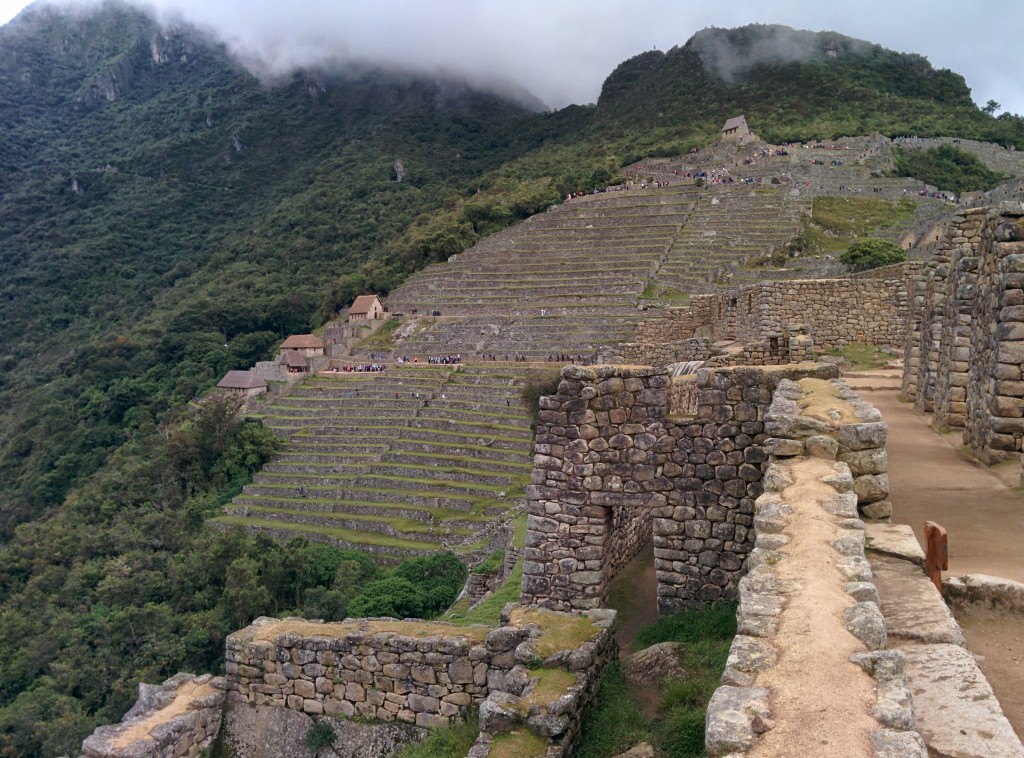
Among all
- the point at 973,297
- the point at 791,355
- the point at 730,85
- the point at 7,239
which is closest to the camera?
the point at 973,297

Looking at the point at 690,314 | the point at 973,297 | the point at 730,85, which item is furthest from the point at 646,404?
the point at 730,85

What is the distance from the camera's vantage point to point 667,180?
205ft

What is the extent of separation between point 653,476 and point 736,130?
74601 mm

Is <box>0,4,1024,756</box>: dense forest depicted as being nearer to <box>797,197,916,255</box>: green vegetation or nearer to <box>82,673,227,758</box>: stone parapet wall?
<box>82,673,227,758</box>: stone parapet wall

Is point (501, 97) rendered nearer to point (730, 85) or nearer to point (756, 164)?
point (730, 85)

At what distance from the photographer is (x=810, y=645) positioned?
8.36 feet

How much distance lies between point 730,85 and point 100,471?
88.4 metres

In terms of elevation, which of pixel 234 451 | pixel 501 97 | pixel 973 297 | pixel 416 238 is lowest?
pixel 234 451

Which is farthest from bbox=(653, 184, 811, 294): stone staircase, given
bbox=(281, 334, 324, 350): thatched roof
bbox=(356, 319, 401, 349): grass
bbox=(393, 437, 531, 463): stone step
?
bbox=(281, 334, 324, 350): thatched roof

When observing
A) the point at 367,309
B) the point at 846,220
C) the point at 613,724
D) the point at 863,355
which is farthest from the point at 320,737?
the point at 846,220

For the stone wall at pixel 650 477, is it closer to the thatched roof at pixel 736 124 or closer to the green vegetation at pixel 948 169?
the green vegetation at pixel 948 169

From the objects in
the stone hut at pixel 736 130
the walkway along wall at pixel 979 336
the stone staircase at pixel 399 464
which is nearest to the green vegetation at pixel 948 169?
the stone hut at pixel 736 130

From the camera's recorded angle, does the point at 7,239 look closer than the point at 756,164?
No

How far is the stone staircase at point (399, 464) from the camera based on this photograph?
28.2m
